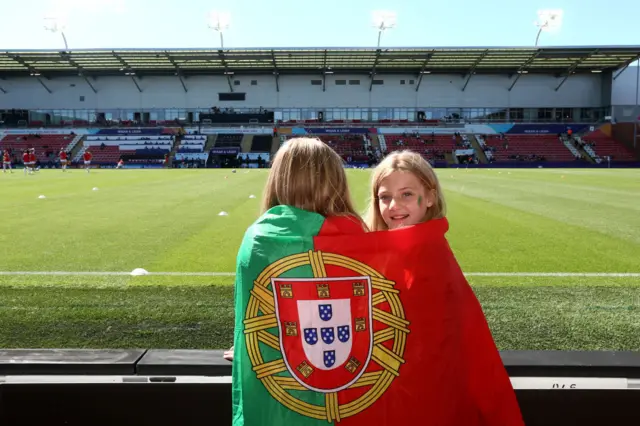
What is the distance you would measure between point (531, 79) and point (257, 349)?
61340 mm

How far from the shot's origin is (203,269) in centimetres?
570

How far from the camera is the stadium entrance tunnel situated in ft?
7.12

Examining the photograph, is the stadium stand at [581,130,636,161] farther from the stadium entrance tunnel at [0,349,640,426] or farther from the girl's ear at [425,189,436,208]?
the girl's ear at [425,189,436,208]

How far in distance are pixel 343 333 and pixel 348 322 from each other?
0.04 meters

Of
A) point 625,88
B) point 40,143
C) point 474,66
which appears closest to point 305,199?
point 474,66

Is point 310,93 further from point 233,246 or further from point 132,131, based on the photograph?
point 233,246

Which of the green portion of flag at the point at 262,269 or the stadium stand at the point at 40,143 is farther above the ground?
the stadium stand at the point at 40,143

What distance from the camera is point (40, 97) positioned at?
2271 inches

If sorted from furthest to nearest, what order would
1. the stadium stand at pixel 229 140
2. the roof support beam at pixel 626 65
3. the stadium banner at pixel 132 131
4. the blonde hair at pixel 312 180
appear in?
1. the stadium banner at pixel 132 131
2. the stadium stand at pixel 229 140
3. the roof support beam at pixel 626 65
4. the blonde hair at pixel 312 180

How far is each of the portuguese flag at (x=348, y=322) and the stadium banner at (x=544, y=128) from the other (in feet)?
193

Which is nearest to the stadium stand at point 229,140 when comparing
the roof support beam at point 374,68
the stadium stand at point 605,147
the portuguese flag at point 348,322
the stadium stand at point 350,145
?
the stadium stand at point 350,145

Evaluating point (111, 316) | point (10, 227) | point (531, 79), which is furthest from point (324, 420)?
point (531, 79)

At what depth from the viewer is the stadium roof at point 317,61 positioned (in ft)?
157

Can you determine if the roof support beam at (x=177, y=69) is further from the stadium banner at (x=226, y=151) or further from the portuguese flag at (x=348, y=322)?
the portuguese flag at (x=348, y=322)
